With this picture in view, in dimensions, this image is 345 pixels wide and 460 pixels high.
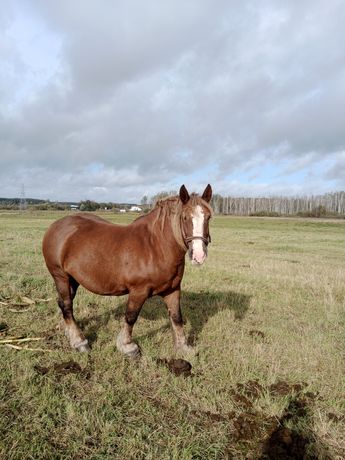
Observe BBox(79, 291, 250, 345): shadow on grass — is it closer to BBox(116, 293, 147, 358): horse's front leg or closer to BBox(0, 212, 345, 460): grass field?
BBox(0, 212, 345, 460): grass field

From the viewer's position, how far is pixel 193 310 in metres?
7.17

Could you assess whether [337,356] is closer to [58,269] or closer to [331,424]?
[331,424]

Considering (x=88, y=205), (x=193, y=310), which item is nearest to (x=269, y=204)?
(x=88, y=205)

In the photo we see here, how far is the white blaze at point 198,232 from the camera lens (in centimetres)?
408

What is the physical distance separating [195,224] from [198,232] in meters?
0.11

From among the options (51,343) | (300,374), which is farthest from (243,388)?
(51,343)

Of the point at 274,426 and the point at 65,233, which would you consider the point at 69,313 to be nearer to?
the point at 65,233

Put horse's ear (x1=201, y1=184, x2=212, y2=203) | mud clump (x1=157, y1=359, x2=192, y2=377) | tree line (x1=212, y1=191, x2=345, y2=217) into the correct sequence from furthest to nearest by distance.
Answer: tree line (x1=212, y1=191, x2=345, y2=217)
horse's ear (x1=201, y1=184, x2=212, y2=203)
mud clump (x1=157, y1=359, x2=192, y2=377)

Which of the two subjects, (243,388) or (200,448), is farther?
(243,388)

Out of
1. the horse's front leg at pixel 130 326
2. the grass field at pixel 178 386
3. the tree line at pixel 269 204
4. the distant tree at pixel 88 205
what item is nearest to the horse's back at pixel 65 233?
the horse's front leg at pixel 130 326

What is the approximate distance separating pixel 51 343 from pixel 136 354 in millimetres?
1472

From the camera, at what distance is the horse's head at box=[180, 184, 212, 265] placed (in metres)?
4.11

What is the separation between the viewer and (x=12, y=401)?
359 cm

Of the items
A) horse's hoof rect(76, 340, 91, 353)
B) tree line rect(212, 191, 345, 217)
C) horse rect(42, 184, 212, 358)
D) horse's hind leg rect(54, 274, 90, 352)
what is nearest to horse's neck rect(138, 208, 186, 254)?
horse rect(42, 184, 212, 358)
